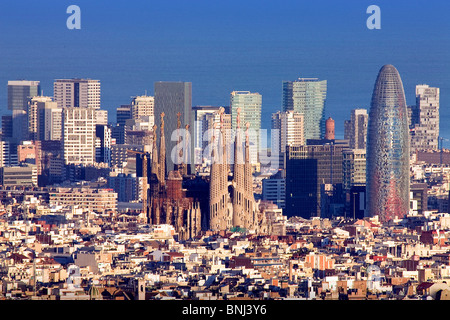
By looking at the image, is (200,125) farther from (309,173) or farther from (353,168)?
(353,168)

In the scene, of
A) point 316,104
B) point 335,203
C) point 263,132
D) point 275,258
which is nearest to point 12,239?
point 275,258

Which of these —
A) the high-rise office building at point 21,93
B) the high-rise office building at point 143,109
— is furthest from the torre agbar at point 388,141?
→ the high-rise office building at point 21,93

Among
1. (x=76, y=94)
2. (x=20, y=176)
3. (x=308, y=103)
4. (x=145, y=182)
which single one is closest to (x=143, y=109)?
(x=76, y=94)

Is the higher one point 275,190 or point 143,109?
point 143,109

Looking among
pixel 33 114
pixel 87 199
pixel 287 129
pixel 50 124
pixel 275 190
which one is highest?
pixel 33 114

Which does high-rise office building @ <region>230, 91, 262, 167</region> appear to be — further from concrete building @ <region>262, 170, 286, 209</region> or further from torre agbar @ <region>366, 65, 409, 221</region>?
torre agbar @ <region>366, 65, 409, 221</region>

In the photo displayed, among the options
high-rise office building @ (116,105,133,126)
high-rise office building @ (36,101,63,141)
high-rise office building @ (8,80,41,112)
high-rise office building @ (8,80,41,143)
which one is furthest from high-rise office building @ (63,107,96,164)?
high-rise office building @ (8,80,41,112)
